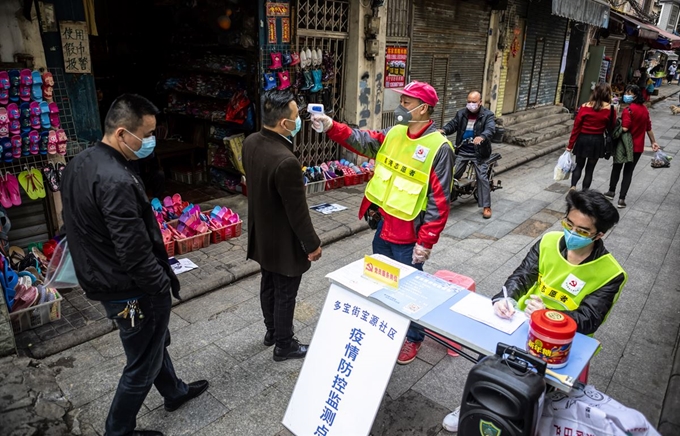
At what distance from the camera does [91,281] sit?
2533 mm

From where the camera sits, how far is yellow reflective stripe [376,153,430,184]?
343 cm

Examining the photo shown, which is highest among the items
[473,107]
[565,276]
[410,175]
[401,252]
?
[473,107]

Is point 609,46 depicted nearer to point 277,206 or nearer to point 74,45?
point 74,45

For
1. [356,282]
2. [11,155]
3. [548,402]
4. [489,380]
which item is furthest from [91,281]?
[11,155]

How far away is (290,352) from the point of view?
3.78m

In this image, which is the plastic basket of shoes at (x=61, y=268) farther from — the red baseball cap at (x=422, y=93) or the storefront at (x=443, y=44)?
the storefront at (x=443, y=44)

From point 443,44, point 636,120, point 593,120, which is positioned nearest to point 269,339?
point 593,120

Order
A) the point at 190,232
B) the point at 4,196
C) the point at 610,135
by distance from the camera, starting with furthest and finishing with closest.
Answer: the point at 610,135, the point at 190,232, the point at 4,196

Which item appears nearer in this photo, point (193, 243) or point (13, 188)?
point (13, 188)

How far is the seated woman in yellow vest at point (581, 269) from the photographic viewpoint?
2596 millimetres

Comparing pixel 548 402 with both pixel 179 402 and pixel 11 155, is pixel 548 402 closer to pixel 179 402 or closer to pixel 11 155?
pixel 179 402

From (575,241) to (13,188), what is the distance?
5.07 metres

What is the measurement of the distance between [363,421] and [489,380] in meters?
0.85

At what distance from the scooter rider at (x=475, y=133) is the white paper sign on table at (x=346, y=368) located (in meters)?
4.96
